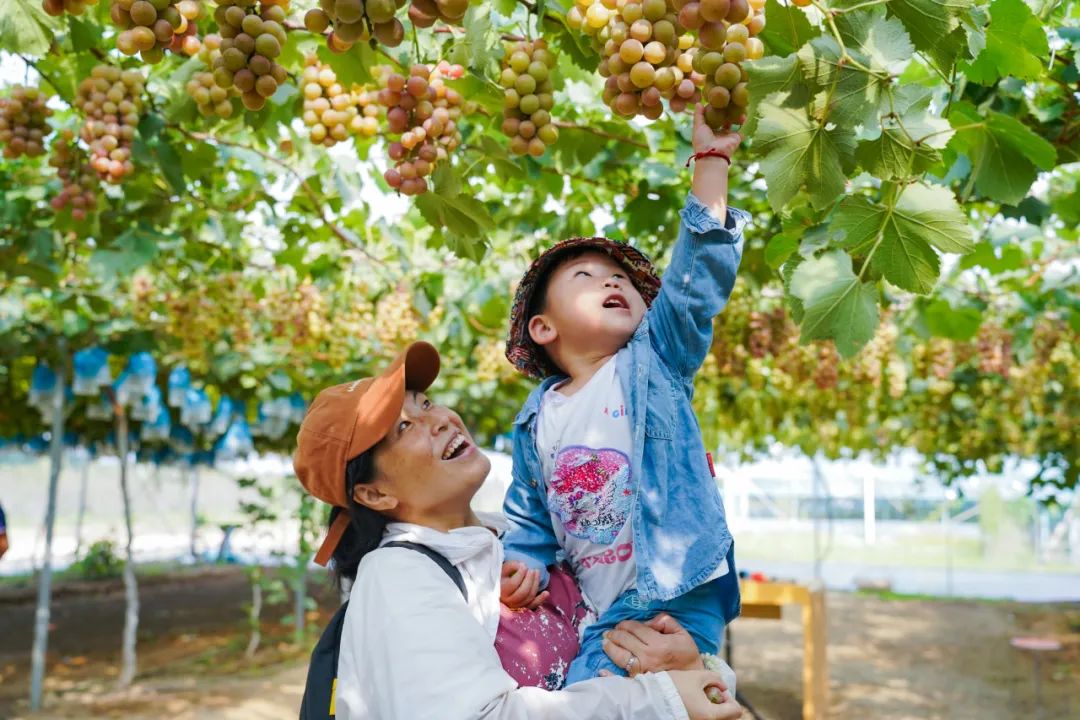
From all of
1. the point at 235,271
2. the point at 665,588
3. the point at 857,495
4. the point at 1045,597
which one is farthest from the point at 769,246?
the point at 857,495

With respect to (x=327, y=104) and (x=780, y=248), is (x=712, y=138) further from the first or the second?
(x=327, y=104)

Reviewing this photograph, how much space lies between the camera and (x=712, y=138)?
51.5 inches

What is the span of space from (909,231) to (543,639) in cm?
89

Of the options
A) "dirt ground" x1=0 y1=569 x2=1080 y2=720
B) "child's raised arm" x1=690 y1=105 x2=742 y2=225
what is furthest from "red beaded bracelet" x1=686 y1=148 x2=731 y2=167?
"dirt ground" x1=0 y1=569 x2=1080 y2=720

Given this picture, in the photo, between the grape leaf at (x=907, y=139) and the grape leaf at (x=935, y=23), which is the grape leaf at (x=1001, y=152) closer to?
the grape leaf at (x=907, y=139)

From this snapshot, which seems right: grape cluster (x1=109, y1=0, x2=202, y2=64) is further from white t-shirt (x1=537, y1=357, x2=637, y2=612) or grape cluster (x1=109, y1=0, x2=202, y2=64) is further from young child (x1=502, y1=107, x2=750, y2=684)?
white t-shirt (x1=537, y1=357, x2=637, y2=612)

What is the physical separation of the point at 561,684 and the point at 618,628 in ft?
0.49

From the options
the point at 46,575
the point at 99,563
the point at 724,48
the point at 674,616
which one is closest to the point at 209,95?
the point at 724,48

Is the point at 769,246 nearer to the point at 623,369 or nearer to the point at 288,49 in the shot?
the point at 623,369

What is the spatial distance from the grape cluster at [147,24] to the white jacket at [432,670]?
2.71 feet

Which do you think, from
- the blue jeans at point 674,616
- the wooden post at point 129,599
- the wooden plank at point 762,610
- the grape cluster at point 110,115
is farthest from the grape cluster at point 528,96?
the wooden post at point 129,599

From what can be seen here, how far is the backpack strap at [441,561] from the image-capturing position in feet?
5.00

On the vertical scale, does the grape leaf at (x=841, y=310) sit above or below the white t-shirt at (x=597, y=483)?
above

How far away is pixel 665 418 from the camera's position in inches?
59.9
